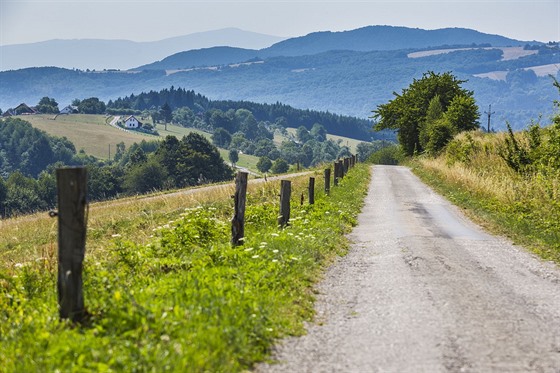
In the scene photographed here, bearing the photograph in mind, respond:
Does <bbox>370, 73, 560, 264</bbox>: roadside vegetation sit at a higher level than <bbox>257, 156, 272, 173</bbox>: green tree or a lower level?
higher

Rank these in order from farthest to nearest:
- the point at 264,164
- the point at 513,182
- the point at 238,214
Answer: the point at 264,164 < the point at 513,182 < the point at 238,214

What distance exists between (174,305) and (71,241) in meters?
1.35

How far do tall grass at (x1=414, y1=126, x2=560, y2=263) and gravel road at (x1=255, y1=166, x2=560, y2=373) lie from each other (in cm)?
199

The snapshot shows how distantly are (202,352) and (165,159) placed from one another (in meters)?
114

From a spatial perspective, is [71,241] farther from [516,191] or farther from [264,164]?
[264,164]

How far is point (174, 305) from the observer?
→ 23.8ft

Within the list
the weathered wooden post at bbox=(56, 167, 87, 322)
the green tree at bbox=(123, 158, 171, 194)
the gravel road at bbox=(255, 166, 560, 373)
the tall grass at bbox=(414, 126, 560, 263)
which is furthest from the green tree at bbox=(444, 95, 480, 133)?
the green tree at bbox=(123, 158, 171, 194)

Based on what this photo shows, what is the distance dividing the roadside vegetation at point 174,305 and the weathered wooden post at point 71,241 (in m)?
0.22

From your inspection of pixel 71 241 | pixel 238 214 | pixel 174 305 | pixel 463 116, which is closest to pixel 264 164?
pixel 463 116

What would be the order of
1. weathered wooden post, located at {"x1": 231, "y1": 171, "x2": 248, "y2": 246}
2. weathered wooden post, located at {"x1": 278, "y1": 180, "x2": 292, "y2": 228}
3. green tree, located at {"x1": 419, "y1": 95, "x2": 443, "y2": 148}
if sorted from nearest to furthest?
weathered wooden post, located at {"x1": 231, "y1": 171, "x2": 248, "y2": 246} → weathered wooden post, located at {"x1": 278, "y1": 180, "x2": 292, "y2": 228} → green tree, located at {"x1": 419, "y1": 95, "x2": 443, "y2": 148}

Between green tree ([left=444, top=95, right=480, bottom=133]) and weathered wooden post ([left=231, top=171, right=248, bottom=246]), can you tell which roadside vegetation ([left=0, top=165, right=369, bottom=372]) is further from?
green tree ([left=444, top=95, right=480, bottom=133])

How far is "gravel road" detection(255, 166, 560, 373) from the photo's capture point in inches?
264

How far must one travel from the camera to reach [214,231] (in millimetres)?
14188

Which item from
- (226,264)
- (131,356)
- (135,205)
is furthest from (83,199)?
(135,205)
